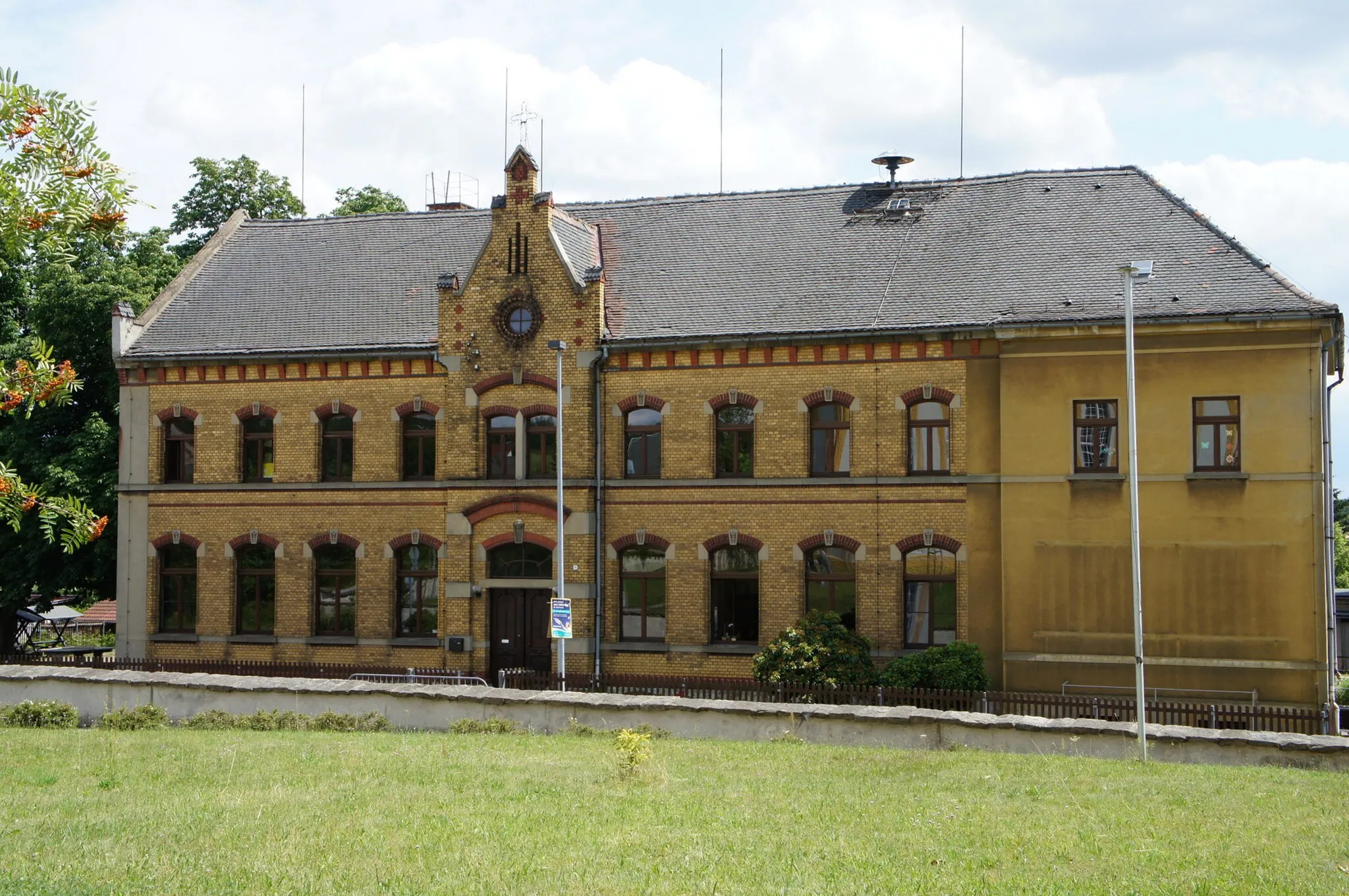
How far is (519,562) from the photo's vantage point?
110 ft

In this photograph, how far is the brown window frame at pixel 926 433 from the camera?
102 feet

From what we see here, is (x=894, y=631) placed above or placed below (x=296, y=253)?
below

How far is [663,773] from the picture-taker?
666 inches

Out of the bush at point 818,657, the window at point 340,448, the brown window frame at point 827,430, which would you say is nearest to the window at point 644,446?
the brown window frame at point 827,430

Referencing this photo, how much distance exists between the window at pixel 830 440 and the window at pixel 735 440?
1.37 m

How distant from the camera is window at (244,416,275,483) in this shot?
1409 inches

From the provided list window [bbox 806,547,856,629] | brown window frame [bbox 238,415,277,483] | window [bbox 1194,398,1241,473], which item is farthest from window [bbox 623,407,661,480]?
window [bbox 1194,398,1241,473]

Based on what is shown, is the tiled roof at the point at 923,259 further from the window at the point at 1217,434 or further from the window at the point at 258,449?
the window at the point at 258,449

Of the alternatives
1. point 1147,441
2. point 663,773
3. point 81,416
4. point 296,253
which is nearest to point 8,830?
point 663,773

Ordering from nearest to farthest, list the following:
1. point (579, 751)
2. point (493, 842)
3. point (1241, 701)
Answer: point (493, 842) → point (579, 751) → point (1241, 701)

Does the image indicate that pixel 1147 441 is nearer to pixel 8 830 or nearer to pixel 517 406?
pixel 517 406

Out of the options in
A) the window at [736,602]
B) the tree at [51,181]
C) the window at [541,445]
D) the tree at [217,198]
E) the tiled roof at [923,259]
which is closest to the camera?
the tree at [51,181]

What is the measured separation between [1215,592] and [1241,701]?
6.98 feet

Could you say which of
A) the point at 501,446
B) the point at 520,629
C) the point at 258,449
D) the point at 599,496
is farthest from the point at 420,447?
the point at 520,629
